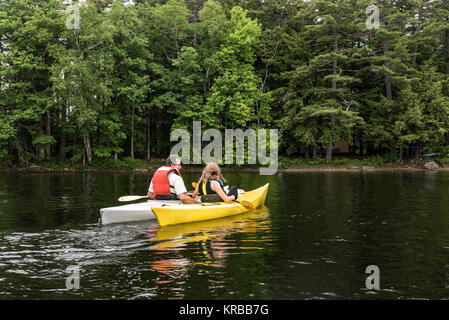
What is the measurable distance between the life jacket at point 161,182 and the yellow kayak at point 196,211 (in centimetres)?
103

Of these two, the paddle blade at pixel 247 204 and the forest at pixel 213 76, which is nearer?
the paddle blade at pixel 247 204

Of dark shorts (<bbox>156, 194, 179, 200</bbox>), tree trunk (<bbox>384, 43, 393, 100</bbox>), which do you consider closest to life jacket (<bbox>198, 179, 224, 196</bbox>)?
dark shorts (<bbox>156, 194, 179, 200</bbox>)

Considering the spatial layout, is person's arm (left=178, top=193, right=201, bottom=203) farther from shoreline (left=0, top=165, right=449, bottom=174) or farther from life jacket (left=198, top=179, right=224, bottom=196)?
shoreline (left=0, top=165, right=449, bottom=174)

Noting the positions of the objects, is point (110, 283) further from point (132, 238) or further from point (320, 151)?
point (320, 151)

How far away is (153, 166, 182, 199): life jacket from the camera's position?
435 inches

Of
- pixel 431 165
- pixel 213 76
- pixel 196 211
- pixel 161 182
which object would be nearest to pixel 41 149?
pixel 213 76

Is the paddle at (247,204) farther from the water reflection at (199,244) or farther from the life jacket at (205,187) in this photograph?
the life jacket at (205,187)

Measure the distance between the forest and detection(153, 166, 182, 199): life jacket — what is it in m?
20.1

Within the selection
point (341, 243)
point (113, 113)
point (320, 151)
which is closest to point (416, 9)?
point (320, 151)

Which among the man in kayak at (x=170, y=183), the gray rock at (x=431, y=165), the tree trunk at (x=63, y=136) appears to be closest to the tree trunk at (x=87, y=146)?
the tree trunk at (x=63, y=136)

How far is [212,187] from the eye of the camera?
11.5 metres

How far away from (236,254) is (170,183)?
4180 millimetres

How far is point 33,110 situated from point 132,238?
84.5ft

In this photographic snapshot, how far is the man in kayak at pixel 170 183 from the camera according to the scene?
10867mm
